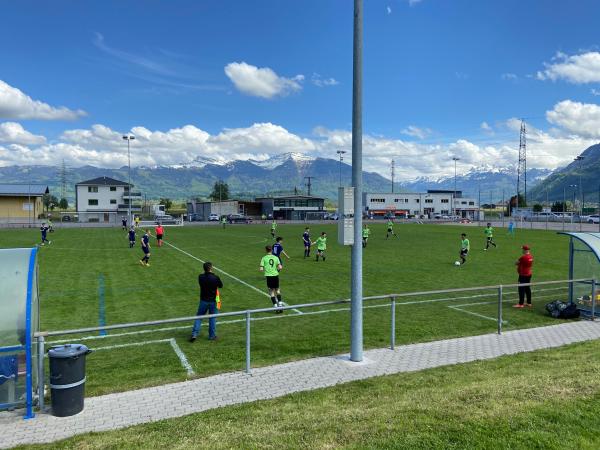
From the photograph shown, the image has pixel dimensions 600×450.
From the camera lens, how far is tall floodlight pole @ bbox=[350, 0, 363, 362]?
834 centimetres

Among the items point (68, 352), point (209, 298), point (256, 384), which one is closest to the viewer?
point (68, 352)

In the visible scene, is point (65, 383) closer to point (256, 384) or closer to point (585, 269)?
point (256, 384)

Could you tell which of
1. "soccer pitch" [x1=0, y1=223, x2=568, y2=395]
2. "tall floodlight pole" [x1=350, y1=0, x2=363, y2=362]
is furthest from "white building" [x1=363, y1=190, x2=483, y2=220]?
"tall floodlight pole" [x1=350, y1=0, x2=363, y2=362]

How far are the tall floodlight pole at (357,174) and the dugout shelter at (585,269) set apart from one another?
310 inches

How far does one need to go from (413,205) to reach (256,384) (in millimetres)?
144116

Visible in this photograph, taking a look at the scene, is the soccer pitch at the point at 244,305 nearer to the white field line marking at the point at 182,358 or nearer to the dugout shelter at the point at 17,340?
the white field line marking at the point at 182,358

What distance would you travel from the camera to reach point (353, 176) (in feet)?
28.7

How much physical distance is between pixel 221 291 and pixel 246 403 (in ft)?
33.3

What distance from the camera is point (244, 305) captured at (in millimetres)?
14391

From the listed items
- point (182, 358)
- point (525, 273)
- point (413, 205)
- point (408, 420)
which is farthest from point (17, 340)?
point (413, 205)

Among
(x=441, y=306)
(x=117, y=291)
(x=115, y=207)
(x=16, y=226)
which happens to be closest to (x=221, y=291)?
(x=117, y=291)

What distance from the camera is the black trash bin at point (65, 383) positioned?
20.9 ft

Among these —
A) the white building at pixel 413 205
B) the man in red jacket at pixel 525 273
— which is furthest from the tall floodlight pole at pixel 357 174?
the white building at pixel 413 205

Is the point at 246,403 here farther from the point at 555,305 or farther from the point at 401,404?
the point at 555,305
